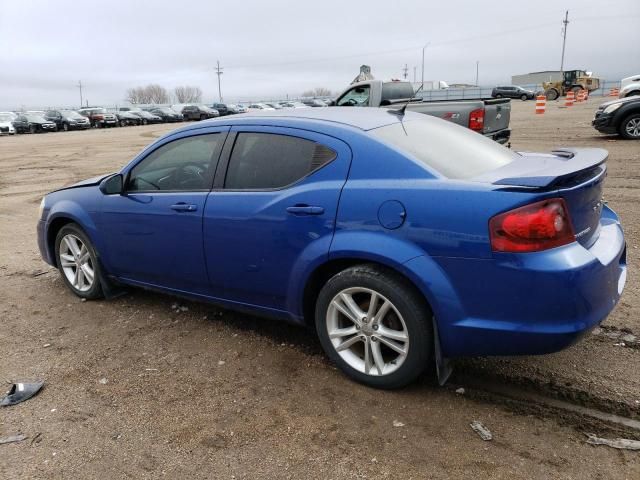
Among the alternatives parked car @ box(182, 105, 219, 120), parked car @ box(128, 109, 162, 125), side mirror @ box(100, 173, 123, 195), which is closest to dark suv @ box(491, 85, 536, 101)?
parked car @ box(182, 105, 219, 120)

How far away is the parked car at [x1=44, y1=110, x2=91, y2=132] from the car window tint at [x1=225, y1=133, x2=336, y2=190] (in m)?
43.8

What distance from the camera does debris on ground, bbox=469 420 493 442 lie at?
2734 mm

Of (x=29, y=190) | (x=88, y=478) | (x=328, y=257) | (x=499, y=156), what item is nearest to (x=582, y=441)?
(x=328, y=257)

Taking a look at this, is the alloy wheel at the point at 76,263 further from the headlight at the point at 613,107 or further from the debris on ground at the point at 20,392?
the headlight at the point at 613,107

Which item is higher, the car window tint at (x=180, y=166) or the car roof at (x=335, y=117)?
the car roof at (x=335, y=117)

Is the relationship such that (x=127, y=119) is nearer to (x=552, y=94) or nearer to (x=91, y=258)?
(x=552, y=94)

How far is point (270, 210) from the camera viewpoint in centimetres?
335

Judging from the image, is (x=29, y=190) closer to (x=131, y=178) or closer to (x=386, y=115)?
(x=131, y=178)

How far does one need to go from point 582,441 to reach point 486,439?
461 millimetres

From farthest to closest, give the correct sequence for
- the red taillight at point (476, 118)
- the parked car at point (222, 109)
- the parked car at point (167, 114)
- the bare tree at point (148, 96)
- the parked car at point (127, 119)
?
the bare tree at point (148, 96)
the parked car at point (222, 109)
the parked car at point (167, 114)
the parked car at point (127, 119)
the red taillight at point (476, 118)

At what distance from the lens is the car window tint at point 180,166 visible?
150 inches

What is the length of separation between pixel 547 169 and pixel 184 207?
2.35 meters

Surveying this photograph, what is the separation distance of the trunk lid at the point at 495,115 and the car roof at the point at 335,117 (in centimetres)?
587

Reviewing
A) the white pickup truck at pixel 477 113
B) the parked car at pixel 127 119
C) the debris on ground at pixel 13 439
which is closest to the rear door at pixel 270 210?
the debris on ground at pixel 13 439
